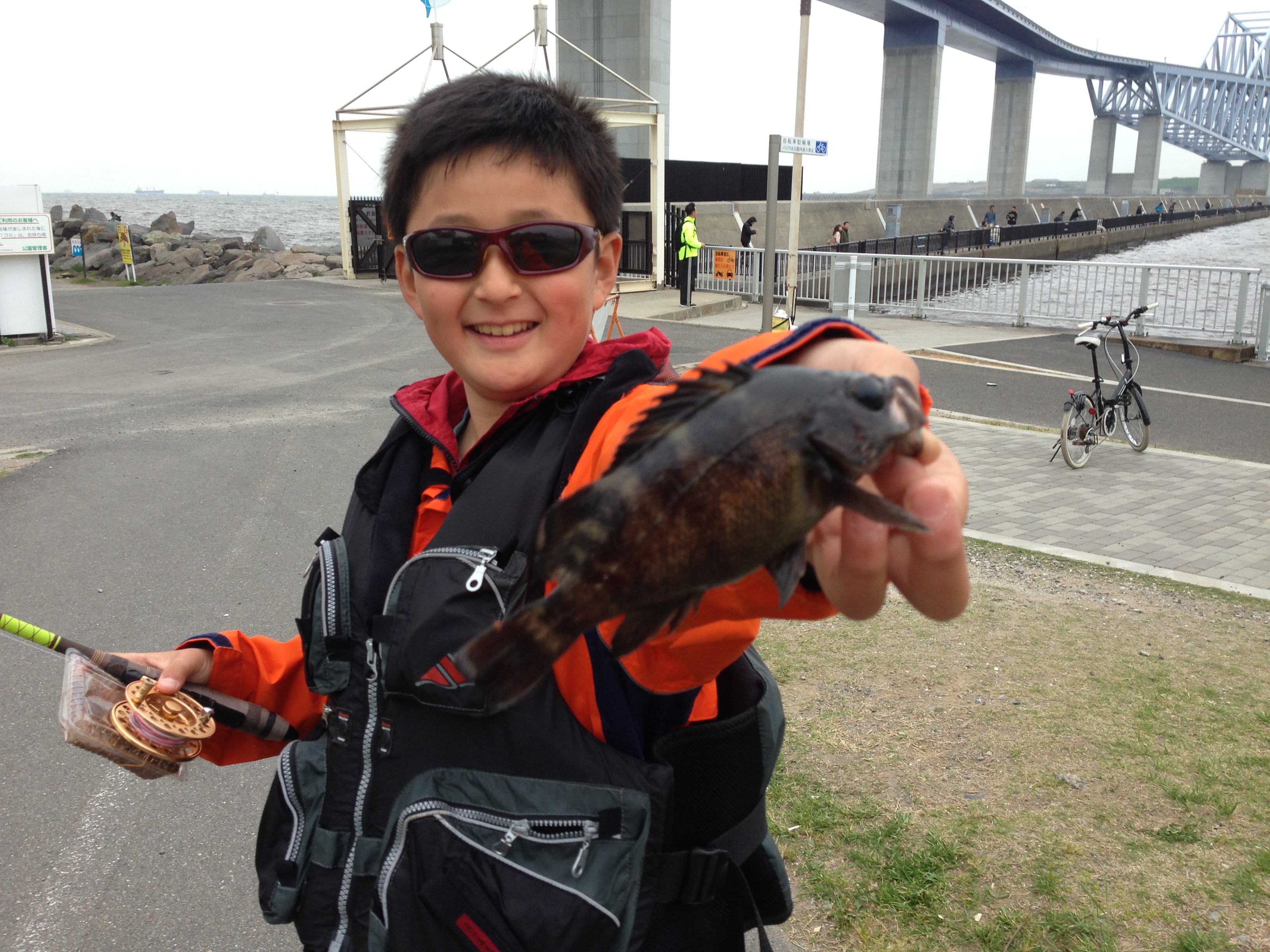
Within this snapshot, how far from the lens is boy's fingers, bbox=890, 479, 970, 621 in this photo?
1186mm

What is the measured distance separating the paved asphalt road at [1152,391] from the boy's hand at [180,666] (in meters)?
11.4

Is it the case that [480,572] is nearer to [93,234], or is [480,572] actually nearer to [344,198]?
[344,198]

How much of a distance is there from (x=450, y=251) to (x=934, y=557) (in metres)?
1.21

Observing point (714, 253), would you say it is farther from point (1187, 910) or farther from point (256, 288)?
point (1187, 910)

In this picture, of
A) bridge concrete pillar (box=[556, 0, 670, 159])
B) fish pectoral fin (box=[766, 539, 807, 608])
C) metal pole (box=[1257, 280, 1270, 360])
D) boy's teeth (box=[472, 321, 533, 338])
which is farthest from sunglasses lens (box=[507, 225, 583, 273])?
bridge concrete pillar (box=[556, 0, 670, 159])

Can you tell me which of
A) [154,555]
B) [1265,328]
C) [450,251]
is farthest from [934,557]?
[1265,328]

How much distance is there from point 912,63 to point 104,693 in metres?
71.3

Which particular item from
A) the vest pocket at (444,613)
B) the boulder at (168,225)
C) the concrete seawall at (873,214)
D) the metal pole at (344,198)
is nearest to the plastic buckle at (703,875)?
the vest pocket at (444,613)

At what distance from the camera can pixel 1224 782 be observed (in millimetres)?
4039

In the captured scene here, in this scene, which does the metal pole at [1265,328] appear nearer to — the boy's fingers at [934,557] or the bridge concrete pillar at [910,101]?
the boy's fingers at [934,557]

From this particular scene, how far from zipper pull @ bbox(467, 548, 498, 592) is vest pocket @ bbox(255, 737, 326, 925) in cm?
66

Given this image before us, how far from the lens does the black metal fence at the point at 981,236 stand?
31375 millimetres

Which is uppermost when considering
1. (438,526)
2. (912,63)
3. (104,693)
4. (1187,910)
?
(912,63)

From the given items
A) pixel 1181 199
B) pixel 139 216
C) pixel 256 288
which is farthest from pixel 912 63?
pixel 139 216
